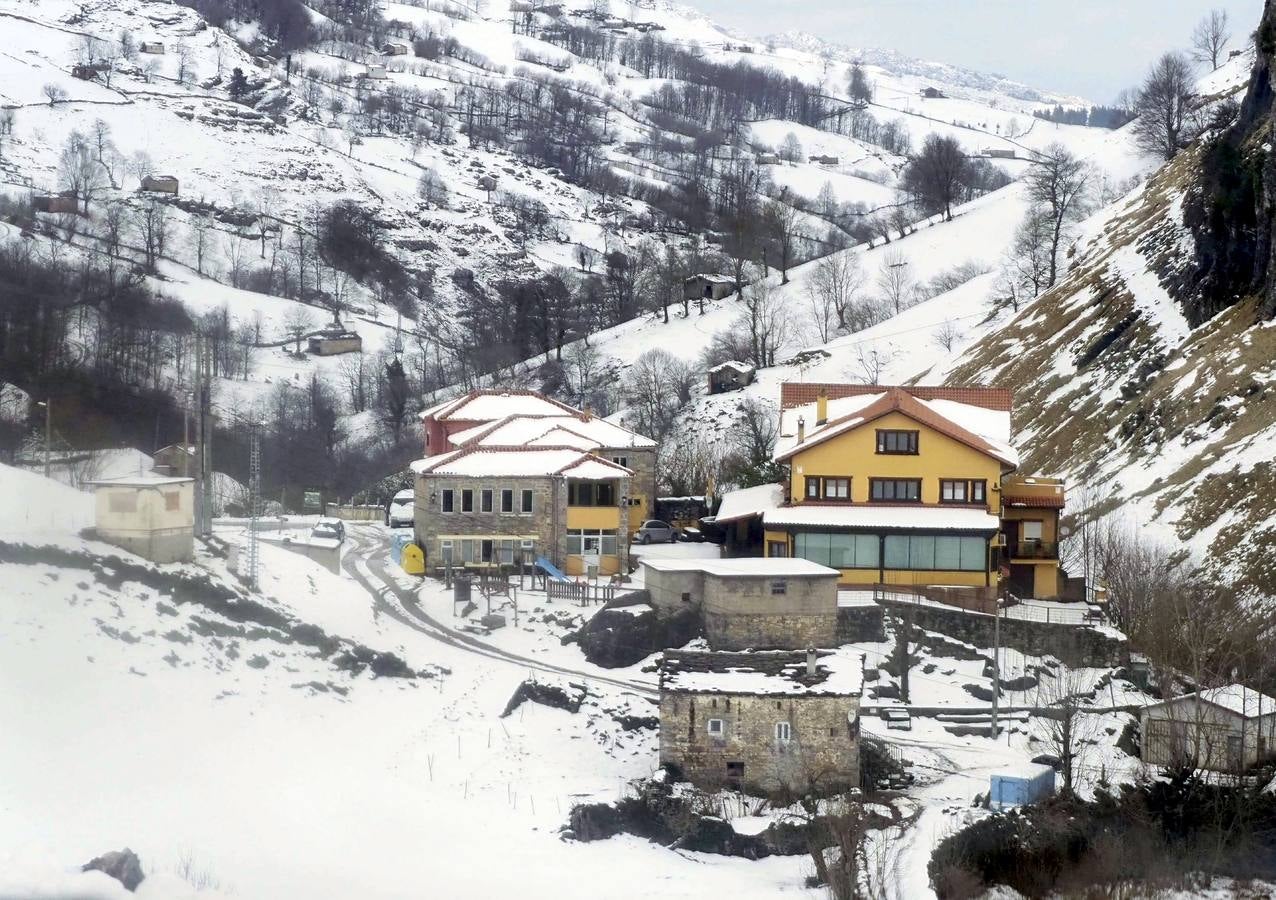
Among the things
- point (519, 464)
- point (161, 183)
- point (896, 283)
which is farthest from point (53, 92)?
point (519, 464)

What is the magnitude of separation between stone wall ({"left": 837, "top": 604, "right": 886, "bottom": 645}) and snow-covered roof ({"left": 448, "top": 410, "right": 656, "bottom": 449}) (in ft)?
19.0

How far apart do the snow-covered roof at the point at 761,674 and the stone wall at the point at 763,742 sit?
89 mm

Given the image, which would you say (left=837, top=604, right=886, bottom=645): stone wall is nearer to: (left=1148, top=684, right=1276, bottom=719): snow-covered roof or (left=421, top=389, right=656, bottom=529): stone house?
(left=1148, top=684, right=1276, bottom=719): snow-covered roof

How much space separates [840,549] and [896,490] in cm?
130

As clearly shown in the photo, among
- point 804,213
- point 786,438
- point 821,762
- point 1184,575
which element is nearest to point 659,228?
point 804,213

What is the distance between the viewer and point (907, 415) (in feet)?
57.5

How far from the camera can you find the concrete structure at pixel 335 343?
97.5 ft

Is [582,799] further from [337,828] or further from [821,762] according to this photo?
[337,828]

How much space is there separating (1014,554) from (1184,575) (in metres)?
2.23

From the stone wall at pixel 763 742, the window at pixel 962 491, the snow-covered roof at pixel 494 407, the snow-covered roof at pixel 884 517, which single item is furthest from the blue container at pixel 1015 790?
the snow-covered roof at pixel 494 407

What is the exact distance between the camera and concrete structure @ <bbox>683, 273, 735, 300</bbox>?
131 feet

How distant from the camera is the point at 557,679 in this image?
1338cm

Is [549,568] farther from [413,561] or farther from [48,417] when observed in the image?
[48,417]

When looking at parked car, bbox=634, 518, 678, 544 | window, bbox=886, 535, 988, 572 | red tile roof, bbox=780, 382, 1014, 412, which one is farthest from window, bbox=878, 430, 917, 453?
parked car, bbox=634, 518, 678, 544
